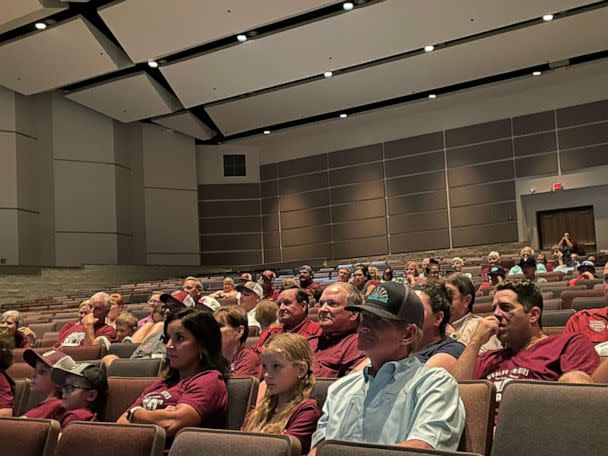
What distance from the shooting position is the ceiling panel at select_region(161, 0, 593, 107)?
13.4 meters

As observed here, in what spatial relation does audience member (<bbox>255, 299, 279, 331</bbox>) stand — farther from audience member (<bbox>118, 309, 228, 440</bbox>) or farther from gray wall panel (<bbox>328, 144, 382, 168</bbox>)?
gray wall panel (<bbox>328, 144, 382, 168</bbox>)

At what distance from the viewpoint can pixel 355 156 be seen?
2072 centimetres

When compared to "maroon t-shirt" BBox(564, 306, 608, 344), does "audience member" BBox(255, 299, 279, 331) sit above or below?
above

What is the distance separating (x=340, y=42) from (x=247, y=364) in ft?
38.9

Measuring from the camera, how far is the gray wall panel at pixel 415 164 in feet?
63.8

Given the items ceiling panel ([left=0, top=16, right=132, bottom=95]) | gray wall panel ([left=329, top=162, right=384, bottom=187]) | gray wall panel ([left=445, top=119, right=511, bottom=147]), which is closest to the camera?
ceiling panel ([left=0, top=16, right=132, bottom=95])

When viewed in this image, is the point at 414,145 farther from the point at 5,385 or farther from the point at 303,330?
the point at 5,385

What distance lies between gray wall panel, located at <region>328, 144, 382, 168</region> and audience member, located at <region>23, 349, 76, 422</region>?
1731 centimetres

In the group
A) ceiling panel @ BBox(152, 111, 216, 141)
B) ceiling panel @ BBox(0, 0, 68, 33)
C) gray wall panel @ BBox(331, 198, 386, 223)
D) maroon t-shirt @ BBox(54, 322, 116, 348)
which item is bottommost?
maroon t-shirt @ BBox(54, 322, 116, 348)

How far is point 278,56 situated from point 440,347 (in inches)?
511

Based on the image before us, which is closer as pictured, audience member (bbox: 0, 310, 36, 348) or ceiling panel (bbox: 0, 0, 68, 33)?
audience member (bbox: 0, 310, 36, 348)

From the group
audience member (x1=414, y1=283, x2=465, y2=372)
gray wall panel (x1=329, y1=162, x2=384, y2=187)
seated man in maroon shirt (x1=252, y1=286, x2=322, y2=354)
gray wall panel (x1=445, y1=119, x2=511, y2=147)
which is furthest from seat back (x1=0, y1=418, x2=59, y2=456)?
gray wall panel (x1=329, y1=162, x2=384, y2=187)

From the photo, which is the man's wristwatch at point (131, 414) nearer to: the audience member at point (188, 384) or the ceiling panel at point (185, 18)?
the audience member at point (188, 384)

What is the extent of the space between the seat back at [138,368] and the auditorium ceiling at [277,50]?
1016 centimetres
